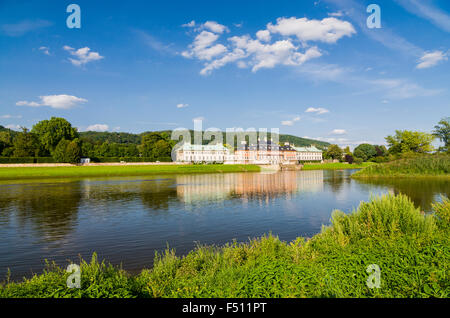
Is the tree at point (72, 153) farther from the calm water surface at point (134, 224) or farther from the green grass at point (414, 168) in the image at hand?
the green grass at point (414, 168)

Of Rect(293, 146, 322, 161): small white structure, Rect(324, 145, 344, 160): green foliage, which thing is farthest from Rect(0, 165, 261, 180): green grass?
Rect(293, 146, 322, 161): small white structure

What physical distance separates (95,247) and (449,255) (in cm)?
1368

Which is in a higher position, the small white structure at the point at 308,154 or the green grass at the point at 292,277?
the small white structure at the point at 308,154

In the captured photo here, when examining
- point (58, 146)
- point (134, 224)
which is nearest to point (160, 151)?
point (58, 146)

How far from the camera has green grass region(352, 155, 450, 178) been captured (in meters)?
53.9

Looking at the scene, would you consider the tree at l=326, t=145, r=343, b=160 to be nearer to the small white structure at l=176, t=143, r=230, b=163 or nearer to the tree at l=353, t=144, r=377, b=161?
the tree at l=353, t=144, r=377, b=161

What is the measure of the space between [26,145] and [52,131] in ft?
32.8

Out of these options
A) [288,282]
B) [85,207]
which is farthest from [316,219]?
[85,207]

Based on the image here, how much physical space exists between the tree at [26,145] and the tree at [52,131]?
255 cm

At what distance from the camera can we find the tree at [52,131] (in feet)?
309

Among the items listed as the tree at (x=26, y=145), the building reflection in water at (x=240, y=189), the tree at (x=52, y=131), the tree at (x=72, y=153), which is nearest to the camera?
the building reflection in water at (x=240, y=189)

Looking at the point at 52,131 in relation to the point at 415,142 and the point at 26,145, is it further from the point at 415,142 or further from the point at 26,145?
the point at 415,142

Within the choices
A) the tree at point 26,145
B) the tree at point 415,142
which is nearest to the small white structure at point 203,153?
the tree at point 26,145

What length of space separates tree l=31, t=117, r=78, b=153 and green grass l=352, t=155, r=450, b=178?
93.2 meters
